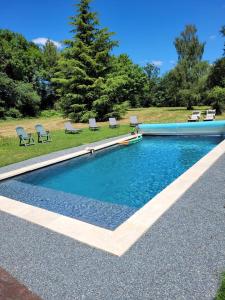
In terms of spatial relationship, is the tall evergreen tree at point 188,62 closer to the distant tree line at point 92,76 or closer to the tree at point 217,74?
the distant tree line at point 92,76

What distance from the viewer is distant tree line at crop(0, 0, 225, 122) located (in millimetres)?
20750

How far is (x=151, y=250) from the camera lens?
343 centimetres

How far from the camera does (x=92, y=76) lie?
2158 centimetres

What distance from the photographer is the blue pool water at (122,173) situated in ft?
22.6

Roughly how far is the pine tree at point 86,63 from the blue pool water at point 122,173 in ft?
32.9

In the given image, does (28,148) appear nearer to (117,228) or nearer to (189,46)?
(117,228)

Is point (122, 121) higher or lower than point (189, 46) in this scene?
lower

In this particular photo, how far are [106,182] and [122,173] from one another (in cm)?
98

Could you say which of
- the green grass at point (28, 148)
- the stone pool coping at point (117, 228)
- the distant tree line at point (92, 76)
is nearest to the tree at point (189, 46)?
the distant tree line at point (92, 76)

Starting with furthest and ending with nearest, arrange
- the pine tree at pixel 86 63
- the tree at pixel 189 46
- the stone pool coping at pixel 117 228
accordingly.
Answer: the tree at pixel 189 46, the pine tree at pixel 86 63, the stone pool coping at pixel 117 228

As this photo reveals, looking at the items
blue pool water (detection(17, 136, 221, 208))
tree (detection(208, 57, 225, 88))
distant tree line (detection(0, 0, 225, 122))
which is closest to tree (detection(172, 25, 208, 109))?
distant tree line (detection(0, 0, 225, 122))

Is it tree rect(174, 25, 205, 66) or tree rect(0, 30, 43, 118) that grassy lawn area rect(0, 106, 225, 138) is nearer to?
tree rect(0, 30, 43, 118)

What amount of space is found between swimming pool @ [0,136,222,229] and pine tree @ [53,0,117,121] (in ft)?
32.8

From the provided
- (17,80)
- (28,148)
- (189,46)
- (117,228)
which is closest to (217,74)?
(189,46)
